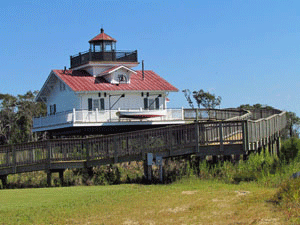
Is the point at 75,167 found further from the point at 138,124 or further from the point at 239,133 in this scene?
the point at 138,124

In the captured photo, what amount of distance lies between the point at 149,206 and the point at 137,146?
8.86 meters

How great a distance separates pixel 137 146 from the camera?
86.8ft

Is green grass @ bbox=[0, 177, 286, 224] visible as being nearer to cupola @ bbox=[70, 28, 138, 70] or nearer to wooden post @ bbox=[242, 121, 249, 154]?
wooden post @ bbox=[242, 121, 249, 154]

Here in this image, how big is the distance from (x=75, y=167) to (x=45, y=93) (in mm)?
29485

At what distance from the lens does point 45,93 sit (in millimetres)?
55812

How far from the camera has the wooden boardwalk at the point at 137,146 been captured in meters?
25.4

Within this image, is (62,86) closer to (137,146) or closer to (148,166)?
(137,146)

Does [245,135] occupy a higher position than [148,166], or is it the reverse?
[245,135]

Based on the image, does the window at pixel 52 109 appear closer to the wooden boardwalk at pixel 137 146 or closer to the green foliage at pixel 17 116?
the green foliage at pixel 17 116

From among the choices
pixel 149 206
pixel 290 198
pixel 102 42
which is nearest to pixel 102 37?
pixel 102 42

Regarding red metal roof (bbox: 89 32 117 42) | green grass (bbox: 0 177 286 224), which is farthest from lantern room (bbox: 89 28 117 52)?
green grass (bbox: 0 177 286 224)

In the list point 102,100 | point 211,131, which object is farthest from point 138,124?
point 211,131

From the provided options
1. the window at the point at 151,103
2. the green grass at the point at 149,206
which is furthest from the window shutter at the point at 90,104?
the green grass at the point at 149,206

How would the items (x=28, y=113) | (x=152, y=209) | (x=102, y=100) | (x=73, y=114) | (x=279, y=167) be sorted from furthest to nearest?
(x=28, y=113), (x=102, y=100), (x=73, y=114), (x=279, y=167), (x=152, y=209)
